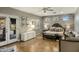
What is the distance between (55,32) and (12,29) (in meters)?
1.26

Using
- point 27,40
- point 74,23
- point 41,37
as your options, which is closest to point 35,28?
point 41,37

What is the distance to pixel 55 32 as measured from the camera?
2584mm

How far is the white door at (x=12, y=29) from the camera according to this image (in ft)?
8.31

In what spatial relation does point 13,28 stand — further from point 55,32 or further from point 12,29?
point 55,32

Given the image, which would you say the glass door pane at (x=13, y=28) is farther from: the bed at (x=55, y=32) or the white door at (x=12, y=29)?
the bed at (x=55, y=32)

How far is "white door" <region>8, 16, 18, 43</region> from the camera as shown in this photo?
2534mm

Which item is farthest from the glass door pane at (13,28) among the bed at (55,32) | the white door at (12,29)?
the bed at (55,32)

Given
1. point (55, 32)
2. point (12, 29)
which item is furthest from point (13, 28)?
point (55, 32)

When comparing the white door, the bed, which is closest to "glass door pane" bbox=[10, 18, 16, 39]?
the white door

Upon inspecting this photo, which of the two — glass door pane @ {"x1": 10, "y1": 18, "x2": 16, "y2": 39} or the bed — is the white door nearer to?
glass door pane @ {"x1": 10, "y1": 18, "x2": 16, "y2": 39}

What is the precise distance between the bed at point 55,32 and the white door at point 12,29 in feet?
2.85

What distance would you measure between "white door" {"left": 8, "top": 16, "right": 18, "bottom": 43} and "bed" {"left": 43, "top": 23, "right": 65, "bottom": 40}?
87 cm
